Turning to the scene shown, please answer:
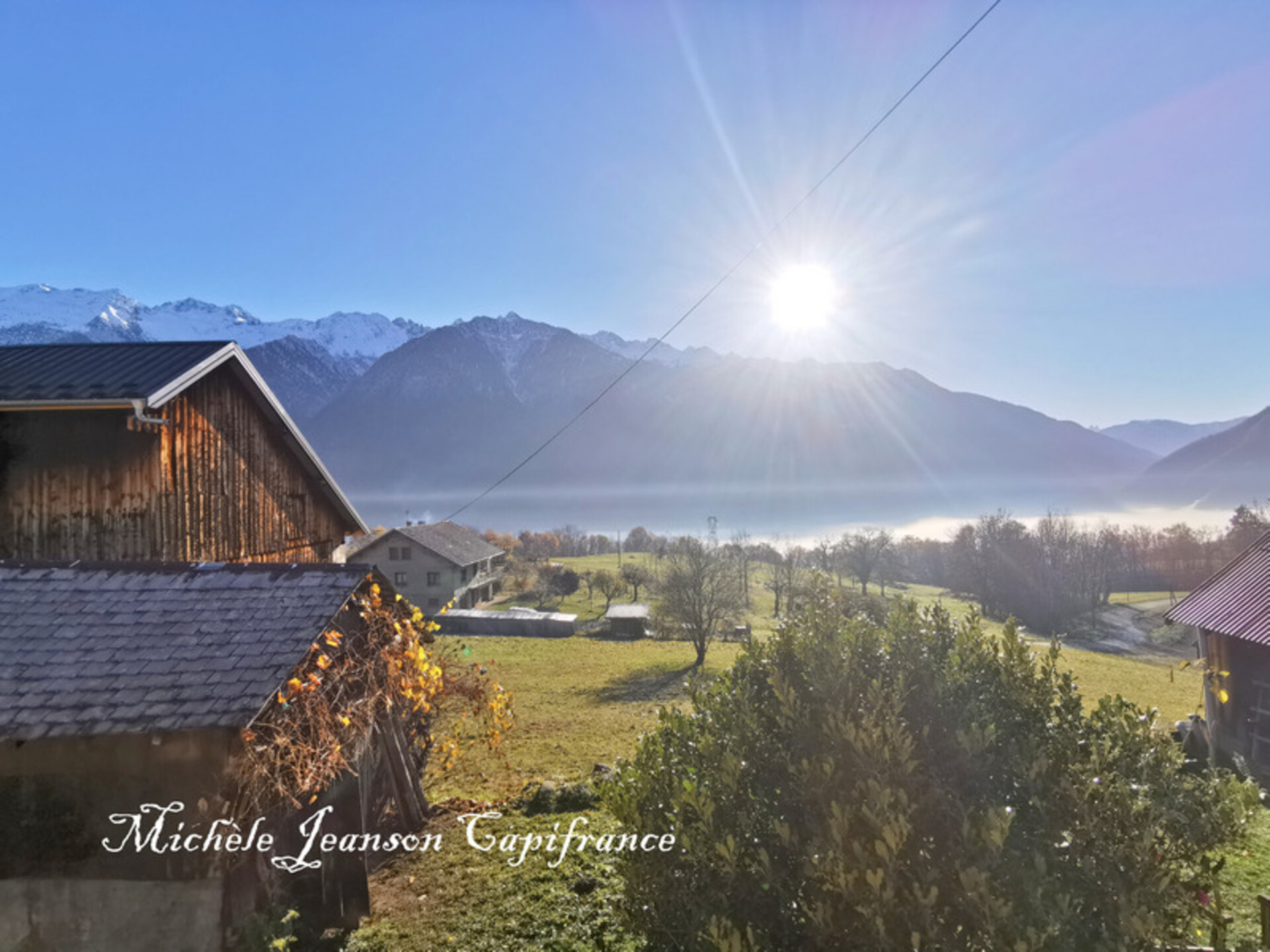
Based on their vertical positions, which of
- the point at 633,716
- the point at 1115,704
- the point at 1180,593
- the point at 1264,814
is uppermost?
the point at 1115,704

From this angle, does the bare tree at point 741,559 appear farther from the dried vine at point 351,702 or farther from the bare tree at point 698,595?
the dried vine at point 351,702

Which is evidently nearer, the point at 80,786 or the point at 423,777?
the point at 80,786

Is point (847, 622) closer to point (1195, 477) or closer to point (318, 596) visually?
point (318, 596)

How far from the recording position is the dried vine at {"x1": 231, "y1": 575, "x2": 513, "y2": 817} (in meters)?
5.81

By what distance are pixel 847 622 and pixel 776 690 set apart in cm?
106

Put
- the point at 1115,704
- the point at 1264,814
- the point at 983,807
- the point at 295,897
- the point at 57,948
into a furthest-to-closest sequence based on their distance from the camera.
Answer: the point at 1264,814
the point at 295,897
the point at 57,948
the point at 1115,704
the point at 983,807

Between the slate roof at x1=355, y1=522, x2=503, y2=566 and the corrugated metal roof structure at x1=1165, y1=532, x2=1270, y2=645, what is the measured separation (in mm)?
45653

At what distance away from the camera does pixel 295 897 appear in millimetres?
6305

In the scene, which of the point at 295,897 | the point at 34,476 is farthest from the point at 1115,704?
the point at 34,476

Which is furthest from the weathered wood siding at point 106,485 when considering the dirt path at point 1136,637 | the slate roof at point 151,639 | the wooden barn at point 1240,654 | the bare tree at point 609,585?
the dirt path at point 1136,637

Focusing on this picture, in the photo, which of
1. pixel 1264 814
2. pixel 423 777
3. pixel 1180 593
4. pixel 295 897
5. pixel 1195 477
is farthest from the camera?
pixel 1195 477

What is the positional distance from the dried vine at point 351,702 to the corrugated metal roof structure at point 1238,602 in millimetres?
17662

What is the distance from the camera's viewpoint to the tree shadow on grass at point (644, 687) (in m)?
26.3

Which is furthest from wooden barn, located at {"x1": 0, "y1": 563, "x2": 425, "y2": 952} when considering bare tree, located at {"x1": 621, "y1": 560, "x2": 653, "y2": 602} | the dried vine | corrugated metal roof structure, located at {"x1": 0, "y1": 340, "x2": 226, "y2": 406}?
bare tree, located at {"x1": 621, "y1": 560, "x2": 653, "y2": 602}
